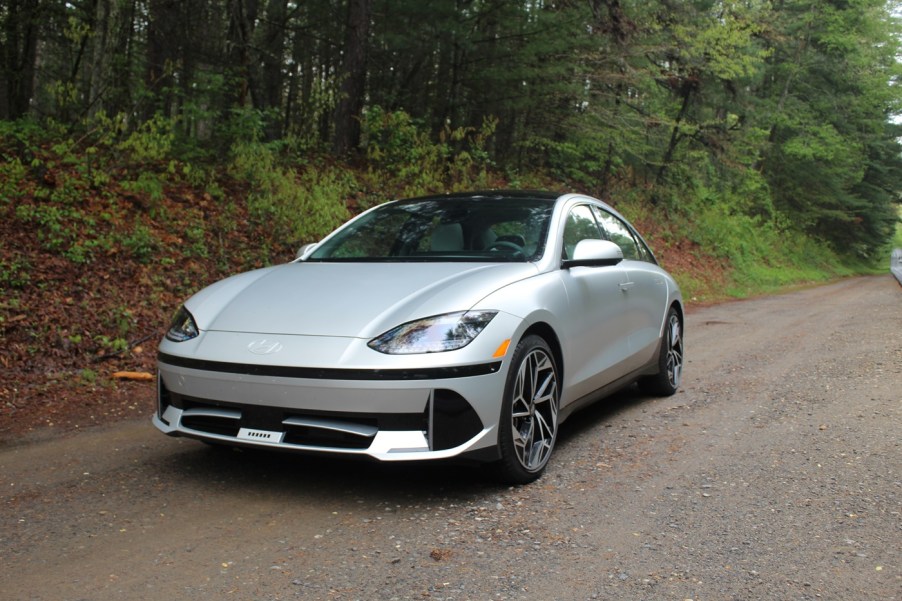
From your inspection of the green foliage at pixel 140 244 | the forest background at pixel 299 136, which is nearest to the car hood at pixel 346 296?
the forest background at pixel 299 136

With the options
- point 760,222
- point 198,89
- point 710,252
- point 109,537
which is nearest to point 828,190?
point 760,222

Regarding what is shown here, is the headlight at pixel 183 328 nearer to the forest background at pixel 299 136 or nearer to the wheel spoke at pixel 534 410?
the wheel spoke at pixel 534 410

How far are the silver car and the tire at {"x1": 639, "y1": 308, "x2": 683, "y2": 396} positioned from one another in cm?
122

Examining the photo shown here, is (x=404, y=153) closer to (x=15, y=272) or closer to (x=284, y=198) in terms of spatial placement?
(x=284, y=198)

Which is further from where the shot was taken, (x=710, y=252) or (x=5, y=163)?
(x=710, y=252)

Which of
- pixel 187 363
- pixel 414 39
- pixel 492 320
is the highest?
pixel 414 39

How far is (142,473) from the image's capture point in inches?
166

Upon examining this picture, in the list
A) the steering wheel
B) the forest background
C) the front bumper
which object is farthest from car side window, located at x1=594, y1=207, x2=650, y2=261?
the forest background

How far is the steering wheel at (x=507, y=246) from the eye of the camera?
472cm

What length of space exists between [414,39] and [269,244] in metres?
6.84

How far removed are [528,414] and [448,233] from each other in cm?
149

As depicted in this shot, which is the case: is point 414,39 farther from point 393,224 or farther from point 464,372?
point 464,372

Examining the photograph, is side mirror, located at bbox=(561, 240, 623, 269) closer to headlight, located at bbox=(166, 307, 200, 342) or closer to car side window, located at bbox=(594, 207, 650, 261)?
car side window, located at bbox=(594, 207, 650, 261)

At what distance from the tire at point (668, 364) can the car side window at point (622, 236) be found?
0.60m
